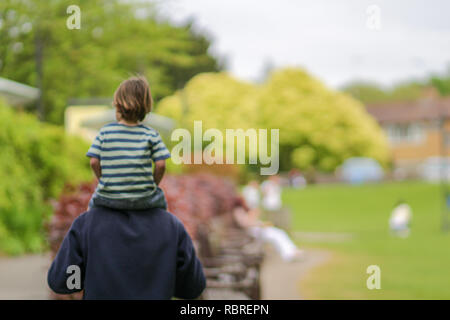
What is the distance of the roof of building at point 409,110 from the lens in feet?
226

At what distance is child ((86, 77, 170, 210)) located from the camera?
247cm

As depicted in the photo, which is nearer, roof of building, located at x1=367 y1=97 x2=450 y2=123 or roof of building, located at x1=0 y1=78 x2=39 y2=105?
roof of building, located at x1=0 y1=78 x2=39 y2=105

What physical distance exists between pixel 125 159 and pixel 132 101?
23 cm

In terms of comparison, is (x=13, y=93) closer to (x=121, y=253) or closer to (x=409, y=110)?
(x=121, y=253)

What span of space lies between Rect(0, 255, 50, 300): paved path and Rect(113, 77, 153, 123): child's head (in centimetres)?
442

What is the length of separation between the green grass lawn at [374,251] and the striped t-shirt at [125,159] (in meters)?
5.82

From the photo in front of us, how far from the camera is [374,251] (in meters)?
14.1

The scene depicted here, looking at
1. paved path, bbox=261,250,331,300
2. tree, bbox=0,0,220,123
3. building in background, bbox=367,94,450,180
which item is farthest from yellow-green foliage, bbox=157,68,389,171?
paved path, bbox=261,250,331,300

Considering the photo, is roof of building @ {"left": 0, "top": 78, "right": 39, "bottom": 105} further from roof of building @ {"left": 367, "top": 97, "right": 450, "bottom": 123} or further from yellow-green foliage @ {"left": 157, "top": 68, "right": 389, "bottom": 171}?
roof of building @ {"left": 367, "top": 97, "right": 450, "bottom": 123}

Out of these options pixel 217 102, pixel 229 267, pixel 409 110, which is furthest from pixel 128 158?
pixel 409 110

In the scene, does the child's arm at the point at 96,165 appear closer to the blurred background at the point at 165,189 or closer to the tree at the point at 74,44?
the blurred background at the point at 165,189

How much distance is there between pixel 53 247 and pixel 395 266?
6928mm
